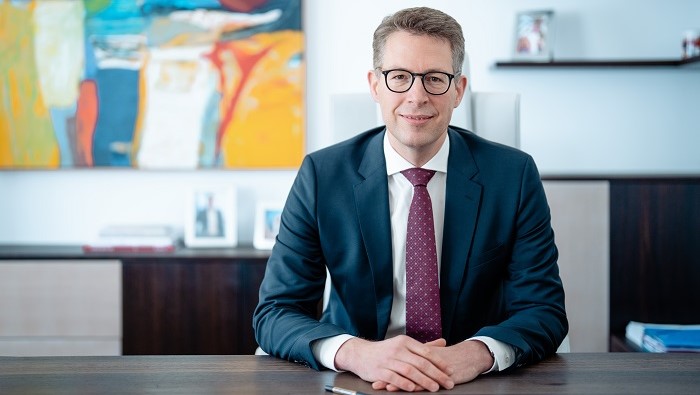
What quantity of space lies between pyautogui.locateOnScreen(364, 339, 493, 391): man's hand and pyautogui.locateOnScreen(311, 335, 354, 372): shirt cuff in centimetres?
13

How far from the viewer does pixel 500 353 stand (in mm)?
1443

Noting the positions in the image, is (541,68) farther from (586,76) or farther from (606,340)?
(606,340)

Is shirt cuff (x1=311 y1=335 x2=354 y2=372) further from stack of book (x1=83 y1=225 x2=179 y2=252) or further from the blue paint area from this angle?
the blue paint area

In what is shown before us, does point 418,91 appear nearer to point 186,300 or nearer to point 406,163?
point 406,163

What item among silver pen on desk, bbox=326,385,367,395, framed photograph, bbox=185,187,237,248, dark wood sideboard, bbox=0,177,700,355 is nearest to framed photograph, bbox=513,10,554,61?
dark wood sideboard, bbox=0,177,700,355

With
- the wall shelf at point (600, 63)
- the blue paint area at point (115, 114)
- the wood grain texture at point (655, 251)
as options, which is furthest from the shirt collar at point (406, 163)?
the blue paint area at point (115, 114)

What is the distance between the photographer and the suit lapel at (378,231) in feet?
5.81

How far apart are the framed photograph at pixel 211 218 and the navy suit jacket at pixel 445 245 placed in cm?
159

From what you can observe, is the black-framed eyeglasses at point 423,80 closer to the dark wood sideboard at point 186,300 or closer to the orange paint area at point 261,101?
the dark wood sideboard at point 186,300

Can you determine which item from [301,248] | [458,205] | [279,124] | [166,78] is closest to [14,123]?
[166,78]

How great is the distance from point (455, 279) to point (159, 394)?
0.77m

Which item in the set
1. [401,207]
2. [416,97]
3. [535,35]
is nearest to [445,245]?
[401,207]

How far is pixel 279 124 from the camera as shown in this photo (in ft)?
11.4

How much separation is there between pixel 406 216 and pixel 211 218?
1767 mm
